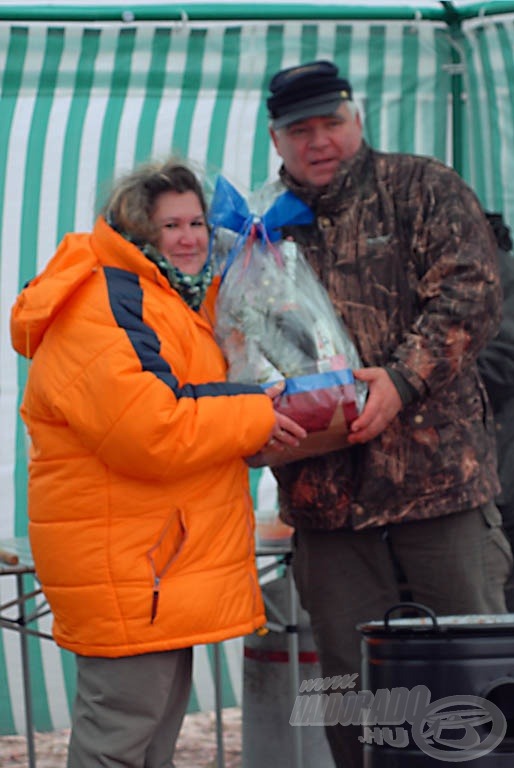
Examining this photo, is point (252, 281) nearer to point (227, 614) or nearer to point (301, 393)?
point (301, 393)

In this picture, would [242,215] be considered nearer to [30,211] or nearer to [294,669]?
[294,669]

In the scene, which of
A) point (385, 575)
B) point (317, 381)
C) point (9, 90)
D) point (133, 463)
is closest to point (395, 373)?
point (317, 381)

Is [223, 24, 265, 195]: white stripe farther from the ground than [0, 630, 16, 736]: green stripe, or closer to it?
farther from the ground

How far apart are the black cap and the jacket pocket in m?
0.96

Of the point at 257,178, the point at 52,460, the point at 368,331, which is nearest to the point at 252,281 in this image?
the point at 368,331

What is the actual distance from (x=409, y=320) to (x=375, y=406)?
0.28m

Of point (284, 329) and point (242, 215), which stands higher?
point (242, 215)

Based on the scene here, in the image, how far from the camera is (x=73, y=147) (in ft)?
14.8

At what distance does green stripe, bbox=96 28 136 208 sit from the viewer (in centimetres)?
446

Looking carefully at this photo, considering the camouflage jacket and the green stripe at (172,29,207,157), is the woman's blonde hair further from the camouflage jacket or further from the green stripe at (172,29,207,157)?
the green stripe at (172,29,207,157)

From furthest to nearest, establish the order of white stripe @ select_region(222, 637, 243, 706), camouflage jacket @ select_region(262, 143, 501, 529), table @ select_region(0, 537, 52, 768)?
white stripe @ select_region(222, 637, 243, 706)
table @ select_region(0, 537, 52, 768)
camouflage jacket @ select_region(262, 143, 501, 529)

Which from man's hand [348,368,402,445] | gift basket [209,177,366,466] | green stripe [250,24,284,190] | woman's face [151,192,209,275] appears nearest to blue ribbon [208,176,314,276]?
gift basket [209,177,366,466]

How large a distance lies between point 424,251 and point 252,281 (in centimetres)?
39

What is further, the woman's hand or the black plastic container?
the woman's hand
